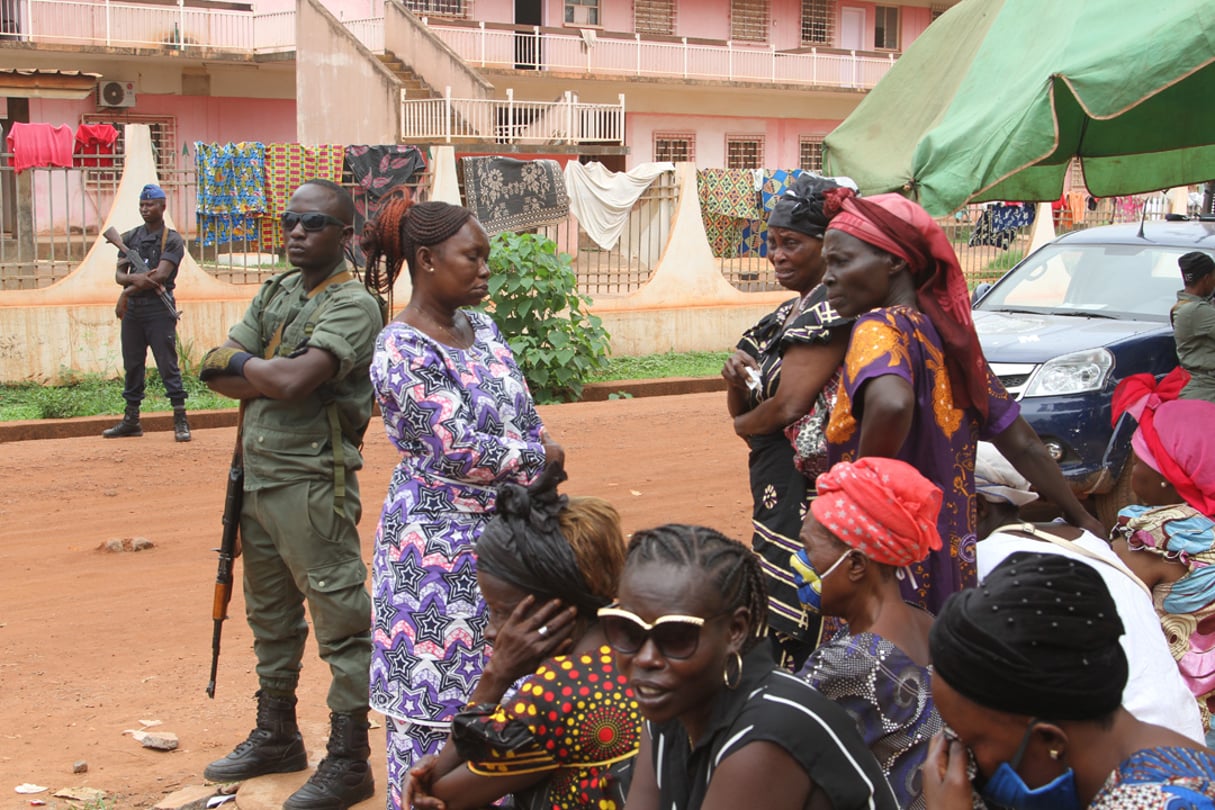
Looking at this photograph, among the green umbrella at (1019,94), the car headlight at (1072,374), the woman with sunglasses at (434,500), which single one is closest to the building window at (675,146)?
the car headlight at (1072,374)

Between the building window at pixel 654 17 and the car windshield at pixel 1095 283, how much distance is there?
2490 centimetres

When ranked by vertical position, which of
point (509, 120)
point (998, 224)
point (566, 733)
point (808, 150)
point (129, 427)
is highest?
point (808, 150)

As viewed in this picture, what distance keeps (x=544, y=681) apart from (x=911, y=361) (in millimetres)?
1296

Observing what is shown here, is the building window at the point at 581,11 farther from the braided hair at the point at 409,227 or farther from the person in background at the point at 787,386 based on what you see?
the person in background at the point at 787,386

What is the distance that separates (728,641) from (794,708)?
199 mm

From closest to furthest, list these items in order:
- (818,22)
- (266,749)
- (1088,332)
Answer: (266,749) → (1088,332) → (818,22)

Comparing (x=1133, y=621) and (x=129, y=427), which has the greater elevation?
(x=1133, y=621)

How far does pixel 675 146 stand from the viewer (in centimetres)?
3341

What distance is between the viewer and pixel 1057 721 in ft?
6.45

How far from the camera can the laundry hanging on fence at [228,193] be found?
15.3 metres

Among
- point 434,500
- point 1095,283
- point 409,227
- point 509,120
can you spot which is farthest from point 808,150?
point 434,500

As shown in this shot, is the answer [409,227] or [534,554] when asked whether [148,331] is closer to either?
[409,227]

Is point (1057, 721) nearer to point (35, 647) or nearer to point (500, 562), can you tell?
point (500, 562)

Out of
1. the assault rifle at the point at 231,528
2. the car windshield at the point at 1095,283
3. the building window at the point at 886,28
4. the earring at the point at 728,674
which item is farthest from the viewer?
the building window at the point at 886,28
